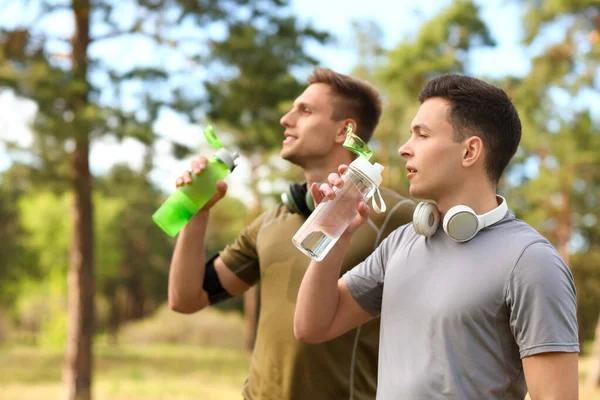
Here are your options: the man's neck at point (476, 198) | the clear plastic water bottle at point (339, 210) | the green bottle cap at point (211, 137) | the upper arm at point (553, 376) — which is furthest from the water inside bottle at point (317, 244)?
the green bottle cap at point (211, 137)

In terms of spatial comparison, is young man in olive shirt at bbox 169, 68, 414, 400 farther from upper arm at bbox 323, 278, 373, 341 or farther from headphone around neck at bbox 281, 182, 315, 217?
upper arm at bbox 323, 278, 373, 341

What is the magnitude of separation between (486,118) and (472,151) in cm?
10

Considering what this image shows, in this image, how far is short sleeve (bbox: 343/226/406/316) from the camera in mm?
2107

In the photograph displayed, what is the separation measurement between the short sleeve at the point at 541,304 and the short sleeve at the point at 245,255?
157 centimetres

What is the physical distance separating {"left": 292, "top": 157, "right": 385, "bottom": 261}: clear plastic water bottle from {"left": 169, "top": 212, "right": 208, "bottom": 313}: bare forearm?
0.88m

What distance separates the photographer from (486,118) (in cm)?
192

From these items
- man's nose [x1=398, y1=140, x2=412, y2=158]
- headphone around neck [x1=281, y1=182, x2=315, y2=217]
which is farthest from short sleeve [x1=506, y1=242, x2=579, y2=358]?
headphone around neck [x1=281, y1=182, x2=315, y2=217]

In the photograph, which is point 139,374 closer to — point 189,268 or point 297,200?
point 189,268

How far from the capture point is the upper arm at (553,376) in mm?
1612

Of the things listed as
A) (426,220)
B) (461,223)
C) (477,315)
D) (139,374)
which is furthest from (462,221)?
(139,374)

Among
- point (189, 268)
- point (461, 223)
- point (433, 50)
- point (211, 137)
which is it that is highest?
point (461, 223)

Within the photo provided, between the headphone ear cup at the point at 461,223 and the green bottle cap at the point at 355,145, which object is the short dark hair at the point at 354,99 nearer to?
the green bottle cap at the point at 355,145

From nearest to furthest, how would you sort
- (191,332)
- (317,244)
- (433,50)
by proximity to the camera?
(317,244) < (433,50) < (191,332)

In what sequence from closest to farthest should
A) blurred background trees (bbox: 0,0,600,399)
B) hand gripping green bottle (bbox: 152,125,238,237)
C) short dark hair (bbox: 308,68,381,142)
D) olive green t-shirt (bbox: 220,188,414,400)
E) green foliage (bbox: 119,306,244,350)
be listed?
olive green t-shirt (bbox: 220,188,414,400) < hand gripping green bottle (bbox: 152,125,238,237) < short dark hair (bbox: 308,68,381,142) < blurred background trees (bbox: 0,0,600,399) < green foliage (bbox: 119,306,244,350)
